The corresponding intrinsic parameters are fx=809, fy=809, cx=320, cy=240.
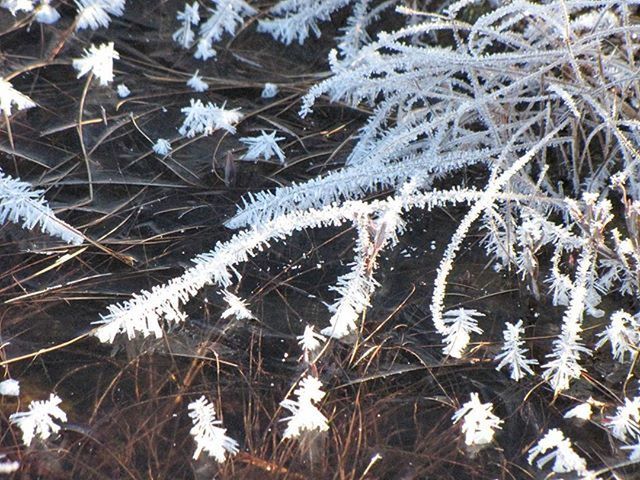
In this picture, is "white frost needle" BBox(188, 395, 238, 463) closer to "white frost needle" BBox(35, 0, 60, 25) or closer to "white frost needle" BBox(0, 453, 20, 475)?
"white frost needle" BBox(0, 453, 20, 475)

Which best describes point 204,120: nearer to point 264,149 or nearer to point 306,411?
point 264,149

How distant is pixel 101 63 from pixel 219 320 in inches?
26.6

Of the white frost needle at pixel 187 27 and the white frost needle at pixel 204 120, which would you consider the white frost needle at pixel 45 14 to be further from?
the white frost needle at pixel 204 120

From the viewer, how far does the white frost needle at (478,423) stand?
1056mm

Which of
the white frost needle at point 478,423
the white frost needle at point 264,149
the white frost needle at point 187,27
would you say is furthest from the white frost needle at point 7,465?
the white frost needle at point 187,27

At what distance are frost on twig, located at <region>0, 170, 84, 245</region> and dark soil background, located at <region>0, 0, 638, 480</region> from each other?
0.02 meters

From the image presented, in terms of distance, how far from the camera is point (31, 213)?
1.29 m

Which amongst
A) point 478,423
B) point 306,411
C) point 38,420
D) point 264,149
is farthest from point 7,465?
point 264,149

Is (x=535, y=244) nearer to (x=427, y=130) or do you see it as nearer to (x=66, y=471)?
(x=427, y=130)

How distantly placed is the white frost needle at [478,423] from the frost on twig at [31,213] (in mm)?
663

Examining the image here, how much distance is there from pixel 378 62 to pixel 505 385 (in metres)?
0.59

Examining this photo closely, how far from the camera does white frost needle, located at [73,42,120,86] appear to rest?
63.1 inches

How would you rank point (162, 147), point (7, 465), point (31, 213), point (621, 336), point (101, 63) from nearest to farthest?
point (7, 465)
point (621, 336)
point (31, 213)
point (162, 147)
point (101, 63)

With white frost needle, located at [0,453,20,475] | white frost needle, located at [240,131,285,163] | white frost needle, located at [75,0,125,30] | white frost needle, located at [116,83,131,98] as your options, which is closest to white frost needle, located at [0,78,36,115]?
white frost needle, located at [116,83,131,98]
